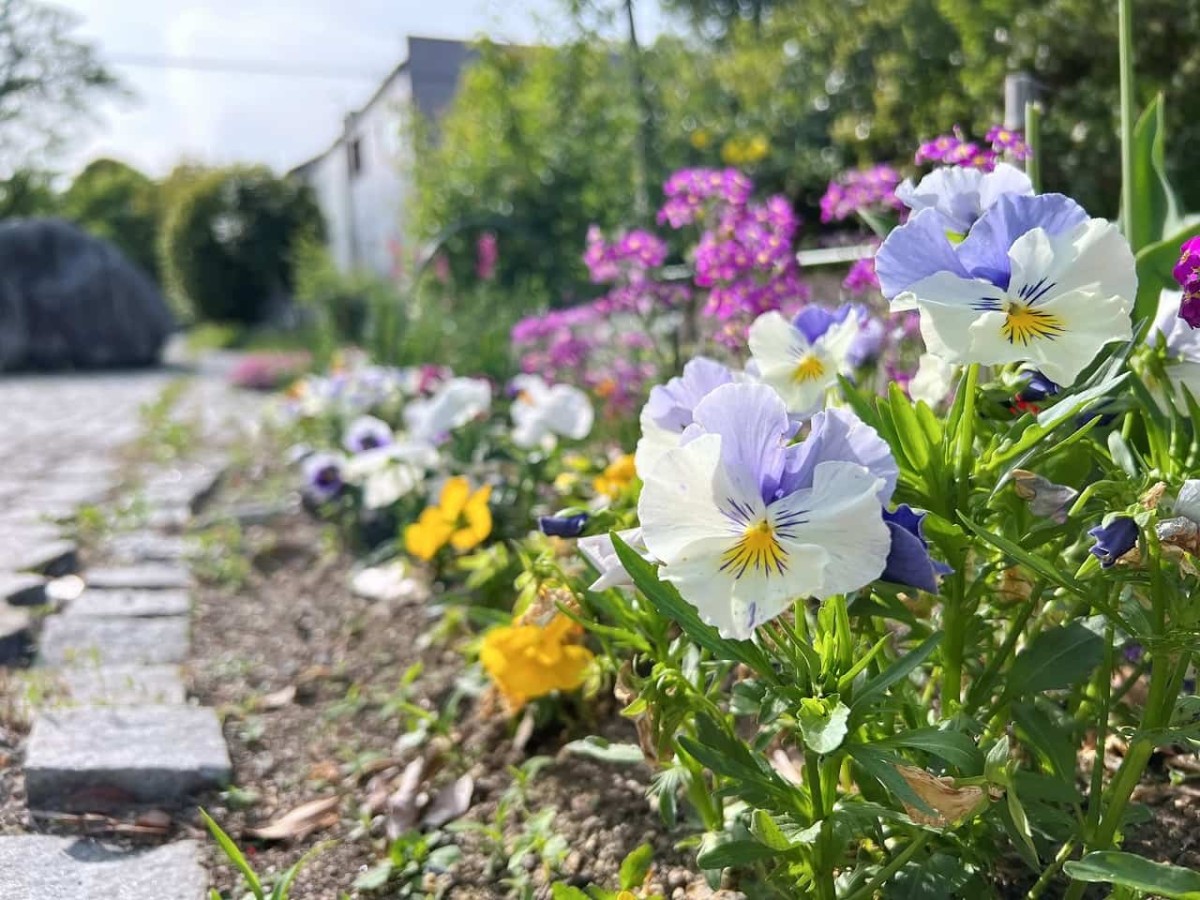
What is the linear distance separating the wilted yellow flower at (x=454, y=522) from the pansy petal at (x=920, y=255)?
1.53 m

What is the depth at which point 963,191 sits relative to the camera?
4.18 ft

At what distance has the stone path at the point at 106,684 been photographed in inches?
63.4

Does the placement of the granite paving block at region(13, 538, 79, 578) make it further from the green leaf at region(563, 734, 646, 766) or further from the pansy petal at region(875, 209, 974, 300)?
the pansy petal at region(875, 209, 974, 300)

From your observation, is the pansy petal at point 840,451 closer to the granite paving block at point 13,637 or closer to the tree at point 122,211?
the granite paving block at point 13,637

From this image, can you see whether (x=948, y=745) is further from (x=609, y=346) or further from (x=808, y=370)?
(x=609, y=346)

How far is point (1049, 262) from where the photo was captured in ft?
3.61

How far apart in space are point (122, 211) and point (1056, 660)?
3312 cm

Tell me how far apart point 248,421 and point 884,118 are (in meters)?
4.22

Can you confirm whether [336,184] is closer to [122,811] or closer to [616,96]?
[616,96]

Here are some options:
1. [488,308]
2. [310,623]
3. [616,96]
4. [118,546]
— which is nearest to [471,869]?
[310,623]

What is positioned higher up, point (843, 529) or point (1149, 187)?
point (1149, 187)

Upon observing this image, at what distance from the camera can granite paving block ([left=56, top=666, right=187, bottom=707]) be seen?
2.25 m

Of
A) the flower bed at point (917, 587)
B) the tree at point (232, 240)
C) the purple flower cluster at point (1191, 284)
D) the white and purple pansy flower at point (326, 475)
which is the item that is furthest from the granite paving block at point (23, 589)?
the tree at point (232, 240)

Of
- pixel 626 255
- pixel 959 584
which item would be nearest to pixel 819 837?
pixel 959 584
